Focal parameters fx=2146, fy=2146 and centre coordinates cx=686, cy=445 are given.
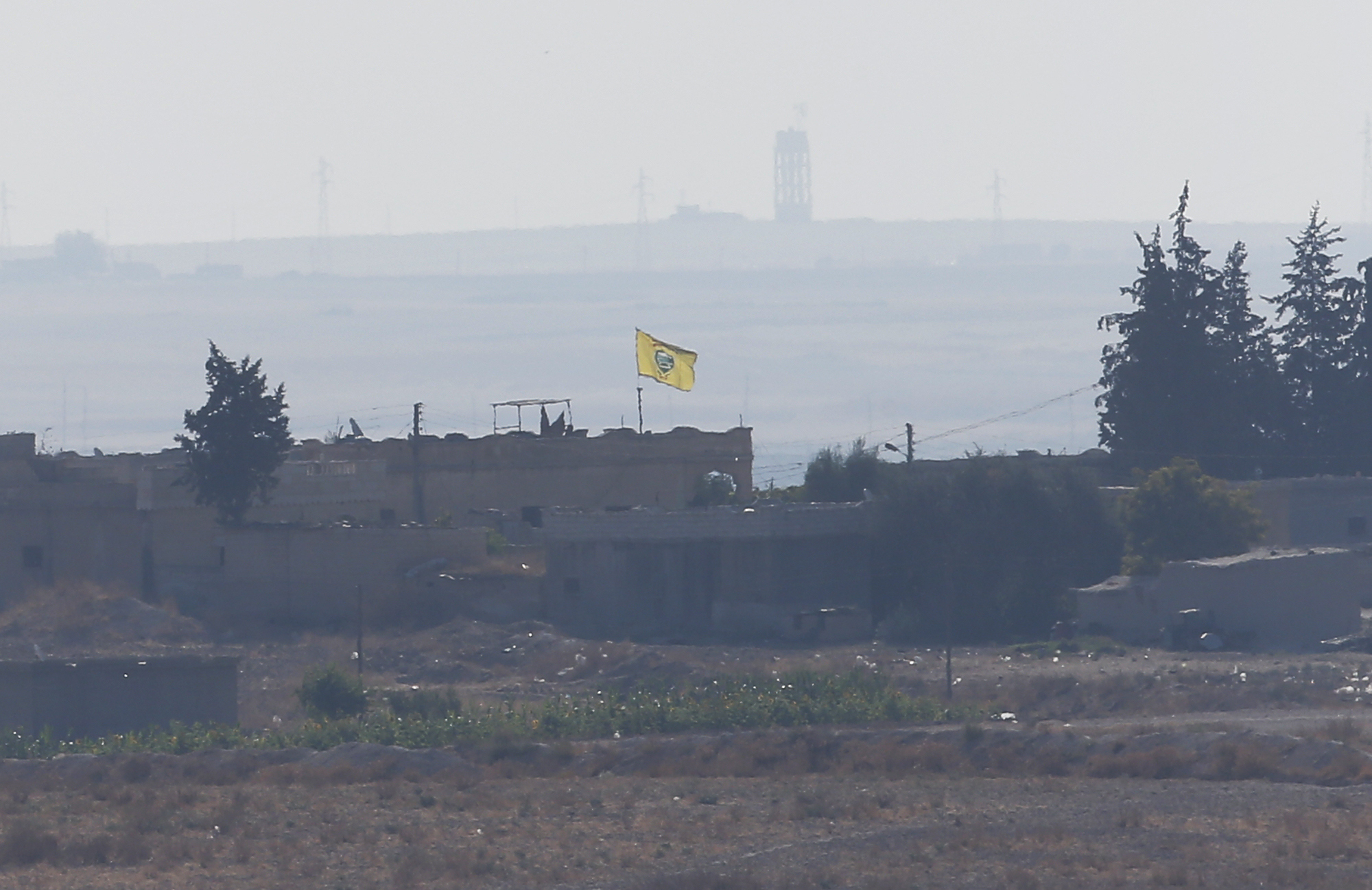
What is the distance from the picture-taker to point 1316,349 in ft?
244

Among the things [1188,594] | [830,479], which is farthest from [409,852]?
[830,479]

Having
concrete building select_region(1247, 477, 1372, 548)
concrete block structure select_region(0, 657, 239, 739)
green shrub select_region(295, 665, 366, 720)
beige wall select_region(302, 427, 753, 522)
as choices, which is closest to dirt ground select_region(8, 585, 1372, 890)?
concrete block structure select_region(0, 657, 239, 739)

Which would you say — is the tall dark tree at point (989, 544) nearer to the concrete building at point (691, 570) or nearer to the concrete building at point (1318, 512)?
the concrete building at point (691, 570)

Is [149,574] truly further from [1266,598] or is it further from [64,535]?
[1266,598]

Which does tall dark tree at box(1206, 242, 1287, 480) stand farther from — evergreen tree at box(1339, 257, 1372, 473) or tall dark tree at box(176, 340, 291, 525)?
tall dark tree at box(176, 340, 291, 525)

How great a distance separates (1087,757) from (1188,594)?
20780mm

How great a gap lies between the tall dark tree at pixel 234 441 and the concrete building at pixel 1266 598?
25529 mm

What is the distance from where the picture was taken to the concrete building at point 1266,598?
47.9 metres

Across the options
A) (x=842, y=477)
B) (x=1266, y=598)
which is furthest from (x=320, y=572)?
(x=1266, y=598)

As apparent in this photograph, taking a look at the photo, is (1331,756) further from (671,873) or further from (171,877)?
(171,877)

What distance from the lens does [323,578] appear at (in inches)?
2295

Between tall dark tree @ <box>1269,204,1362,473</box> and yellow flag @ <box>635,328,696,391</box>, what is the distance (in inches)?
826

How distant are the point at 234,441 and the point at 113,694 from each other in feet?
81.0

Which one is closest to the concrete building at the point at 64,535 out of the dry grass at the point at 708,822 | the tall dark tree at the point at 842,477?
the tall dark tree at the point at 842,477
